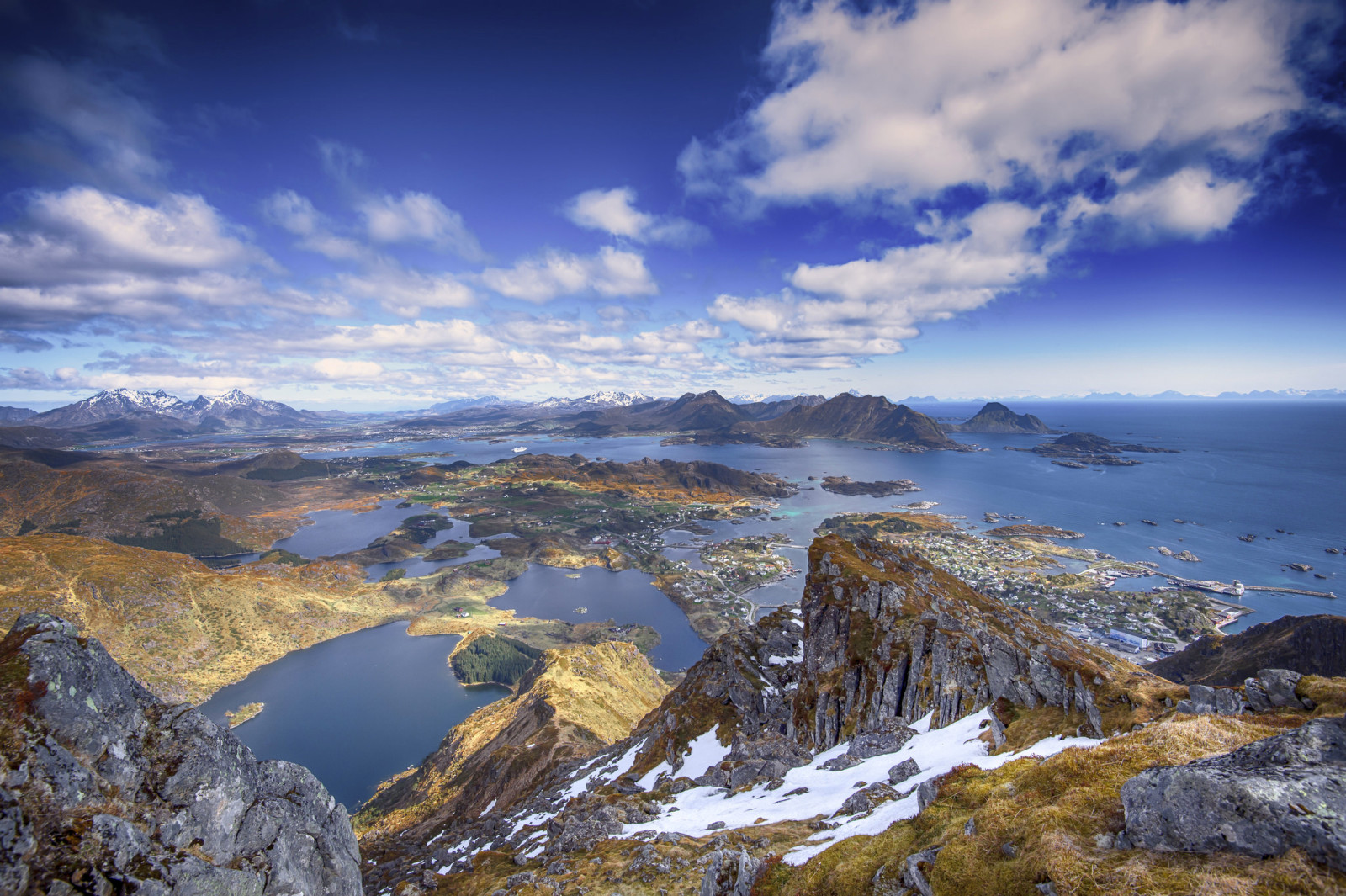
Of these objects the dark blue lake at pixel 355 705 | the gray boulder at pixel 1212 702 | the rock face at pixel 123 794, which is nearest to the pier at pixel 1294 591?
the gray boulder at pixel 1212 702

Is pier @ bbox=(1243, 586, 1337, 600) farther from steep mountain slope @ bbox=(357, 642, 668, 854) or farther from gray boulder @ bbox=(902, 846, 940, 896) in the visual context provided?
gray boulder @ bbox=(902, 846, 940, 896)

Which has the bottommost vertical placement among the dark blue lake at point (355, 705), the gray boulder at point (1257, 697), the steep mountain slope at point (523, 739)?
the dark blue lake at point (355, 705)

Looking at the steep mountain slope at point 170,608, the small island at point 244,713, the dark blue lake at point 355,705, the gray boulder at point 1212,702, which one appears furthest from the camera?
the steep mountain slope at point 170,608

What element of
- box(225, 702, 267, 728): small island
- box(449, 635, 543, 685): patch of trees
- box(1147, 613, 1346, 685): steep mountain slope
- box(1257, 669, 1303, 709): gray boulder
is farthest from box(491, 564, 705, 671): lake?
box(1257, 669, 1303, 709): gray boulder

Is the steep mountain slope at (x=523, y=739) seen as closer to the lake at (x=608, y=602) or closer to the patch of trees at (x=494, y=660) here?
the patch of trees at (x=494, y=660)

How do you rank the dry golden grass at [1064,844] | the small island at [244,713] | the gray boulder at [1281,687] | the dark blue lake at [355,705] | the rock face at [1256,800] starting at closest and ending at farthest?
1. the rock face at [1256,800]
2. the dry golden grass at [1064,844]
3. the gray boulder at [1281,687]
4. the dark blue lake at [355,705]
5. the small island at [244,713]

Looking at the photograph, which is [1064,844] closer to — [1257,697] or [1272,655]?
[1257,697]

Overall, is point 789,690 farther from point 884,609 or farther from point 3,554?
point 3,554
